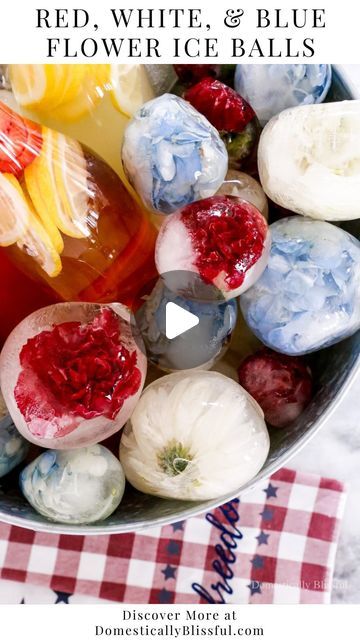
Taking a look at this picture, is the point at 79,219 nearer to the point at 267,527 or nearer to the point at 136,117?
the point at 136,117

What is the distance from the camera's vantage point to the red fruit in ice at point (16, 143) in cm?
52

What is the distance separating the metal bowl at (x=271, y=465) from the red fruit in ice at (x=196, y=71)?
0.32 feet

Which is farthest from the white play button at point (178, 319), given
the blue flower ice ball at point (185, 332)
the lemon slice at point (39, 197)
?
the lemon slice at point (39, 197)

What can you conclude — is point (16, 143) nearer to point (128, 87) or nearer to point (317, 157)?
point (128, 87)

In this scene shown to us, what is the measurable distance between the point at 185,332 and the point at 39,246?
0.41 ft

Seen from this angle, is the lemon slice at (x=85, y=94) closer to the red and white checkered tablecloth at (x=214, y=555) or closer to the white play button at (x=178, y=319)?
the white play button at (x=178, y=319)

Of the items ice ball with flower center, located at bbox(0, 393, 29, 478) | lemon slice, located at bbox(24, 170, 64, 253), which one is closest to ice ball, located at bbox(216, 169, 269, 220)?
lemon slice, located at bbox(24, 170, 64, 253)

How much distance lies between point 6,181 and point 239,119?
181 millimetres

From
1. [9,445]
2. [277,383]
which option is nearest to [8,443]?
[9,445]

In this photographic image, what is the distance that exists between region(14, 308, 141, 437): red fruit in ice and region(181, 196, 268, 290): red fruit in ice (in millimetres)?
84

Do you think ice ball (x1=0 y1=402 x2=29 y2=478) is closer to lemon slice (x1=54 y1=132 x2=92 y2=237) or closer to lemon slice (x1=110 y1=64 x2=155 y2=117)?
lemon slice (x1=54 y1=132 x2=92 y2=237)

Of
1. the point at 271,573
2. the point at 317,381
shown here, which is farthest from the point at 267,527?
the point at 317,381

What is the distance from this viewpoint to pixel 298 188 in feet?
1.72

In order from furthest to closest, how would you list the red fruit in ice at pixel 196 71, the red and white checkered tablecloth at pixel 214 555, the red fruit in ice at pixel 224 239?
the red and white checkered tablecloth at pixel 214 555 → the red fruit in ice at pixel 196 71 → the red fruit in ice at pixel 224 239
